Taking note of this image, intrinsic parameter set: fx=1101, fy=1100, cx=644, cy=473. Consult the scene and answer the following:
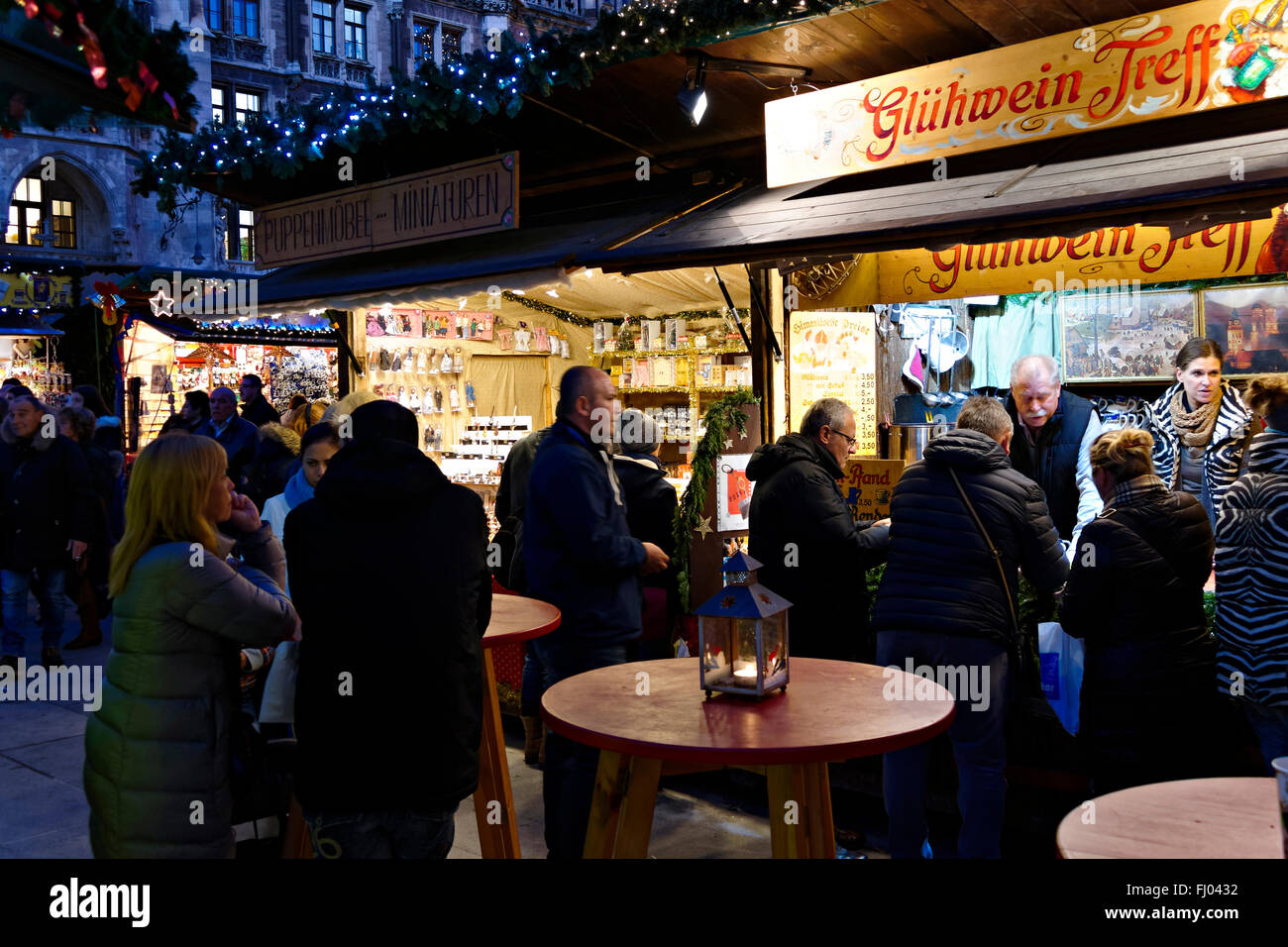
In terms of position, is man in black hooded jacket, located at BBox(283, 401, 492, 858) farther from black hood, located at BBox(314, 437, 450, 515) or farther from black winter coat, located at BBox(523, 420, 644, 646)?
black winter coat, located at BBox(523, 420, 644, 646)

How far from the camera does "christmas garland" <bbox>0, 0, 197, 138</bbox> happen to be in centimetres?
210

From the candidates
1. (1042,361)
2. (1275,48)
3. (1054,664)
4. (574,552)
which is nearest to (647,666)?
(574,552)

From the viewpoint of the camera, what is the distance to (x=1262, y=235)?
6.32 metres

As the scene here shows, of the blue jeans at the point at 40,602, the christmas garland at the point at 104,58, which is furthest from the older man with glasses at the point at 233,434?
the christmas garland at the point at 104,58

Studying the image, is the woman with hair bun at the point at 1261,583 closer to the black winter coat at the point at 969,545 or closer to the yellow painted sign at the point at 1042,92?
the black winter coat at the point at 969,545

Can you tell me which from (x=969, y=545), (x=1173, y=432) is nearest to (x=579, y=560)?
(x=969, y=545)

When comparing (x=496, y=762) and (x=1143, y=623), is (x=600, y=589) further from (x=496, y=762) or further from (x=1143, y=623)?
(x=1143, y=623)

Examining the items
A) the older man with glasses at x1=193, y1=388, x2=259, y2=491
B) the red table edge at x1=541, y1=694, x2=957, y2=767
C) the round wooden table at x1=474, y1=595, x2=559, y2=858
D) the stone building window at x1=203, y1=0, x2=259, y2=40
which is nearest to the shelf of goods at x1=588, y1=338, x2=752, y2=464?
the older man with glasses at x1=193, y1=388, x2=259, y2=491

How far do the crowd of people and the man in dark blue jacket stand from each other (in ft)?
0.04

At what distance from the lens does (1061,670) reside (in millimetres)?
4477

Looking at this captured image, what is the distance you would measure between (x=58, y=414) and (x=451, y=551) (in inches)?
289

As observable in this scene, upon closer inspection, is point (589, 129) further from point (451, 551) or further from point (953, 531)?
point (451, 551)

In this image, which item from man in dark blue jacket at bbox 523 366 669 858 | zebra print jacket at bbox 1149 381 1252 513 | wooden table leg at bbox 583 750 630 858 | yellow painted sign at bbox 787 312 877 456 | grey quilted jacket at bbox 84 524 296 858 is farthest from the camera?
yellow painted sign at bbox 787 312 877 456

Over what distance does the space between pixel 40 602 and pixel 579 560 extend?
565 cm
